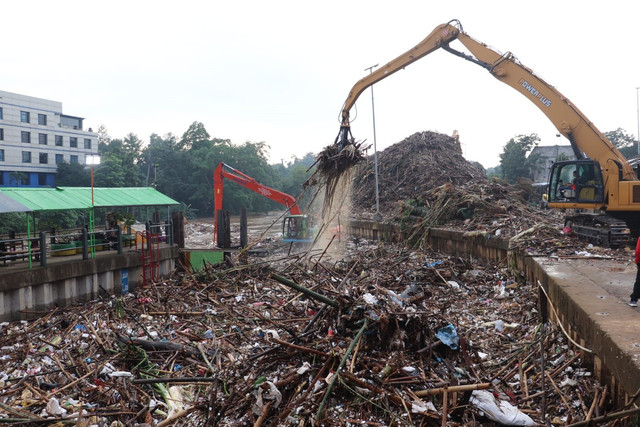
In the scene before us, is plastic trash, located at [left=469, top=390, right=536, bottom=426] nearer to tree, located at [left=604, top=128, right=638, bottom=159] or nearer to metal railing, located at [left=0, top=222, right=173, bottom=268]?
metal railing, located at [left=0, top=222, right=173, bottom=268]

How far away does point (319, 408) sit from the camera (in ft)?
13.9

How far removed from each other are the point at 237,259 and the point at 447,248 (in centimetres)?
595

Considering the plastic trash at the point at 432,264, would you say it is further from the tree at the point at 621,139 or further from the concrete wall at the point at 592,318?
the tree at the point at 621,139

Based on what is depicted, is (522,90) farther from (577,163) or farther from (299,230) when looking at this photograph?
(299,230)

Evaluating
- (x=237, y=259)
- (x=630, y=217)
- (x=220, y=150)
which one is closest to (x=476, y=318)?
(x=630, y=217)

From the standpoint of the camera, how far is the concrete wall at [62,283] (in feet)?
28.7

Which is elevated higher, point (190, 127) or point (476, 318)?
point (190, 127)

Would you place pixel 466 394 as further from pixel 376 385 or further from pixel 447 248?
pixel 447 248

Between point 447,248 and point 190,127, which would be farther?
point 190,127

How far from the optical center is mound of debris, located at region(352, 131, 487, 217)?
22781 millimetres

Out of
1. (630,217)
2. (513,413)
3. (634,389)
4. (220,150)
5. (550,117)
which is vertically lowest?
(513,413)

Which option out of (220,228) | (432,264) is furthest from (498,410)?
(220,228)

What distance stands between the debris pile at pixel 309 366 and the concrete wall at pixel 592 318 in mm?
220

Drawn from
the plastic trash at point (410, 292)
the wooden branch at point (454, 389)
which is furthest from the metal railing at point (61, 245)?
the wooden branch at point (454, 389)
